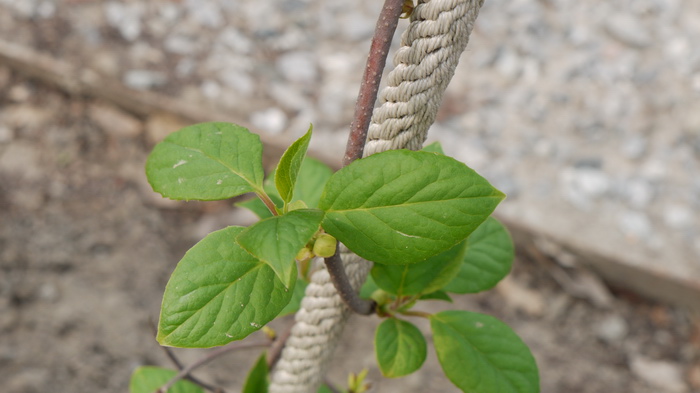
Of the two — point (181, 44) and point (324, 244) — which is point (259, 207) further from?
point (181, 44)

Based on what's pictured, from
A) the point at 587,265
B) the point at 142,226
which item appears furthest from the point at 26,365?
the point at 587,265

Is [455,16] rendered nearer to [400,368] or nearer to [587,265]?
[400,368]

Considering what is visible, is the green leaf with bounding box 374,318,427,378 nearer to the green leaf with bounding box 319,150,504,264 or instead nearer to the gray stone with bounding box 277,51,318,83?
the green leaf with bounding box 319,150,504,264

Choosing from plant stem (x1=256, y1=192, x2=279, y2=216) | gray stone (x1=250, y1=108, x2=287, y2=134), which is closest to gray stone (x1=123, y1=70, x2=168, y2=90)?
gray stone (x1=250, y1=108, x2=287, y2=134)

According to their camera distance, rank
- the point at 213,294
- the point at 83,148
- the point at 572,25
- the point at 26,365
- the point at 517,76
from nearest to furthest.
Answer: the point at 213,294, the point at 26,365, the point at 83,148, the point at 517,76, the point at 572,25

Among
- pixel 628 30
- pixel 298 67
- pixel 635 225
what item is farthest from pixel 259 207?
pixel 628 30

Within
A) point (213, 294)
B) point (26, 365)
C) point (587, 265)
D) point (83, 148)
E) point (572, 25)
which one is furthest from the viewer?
point (572, 25)
